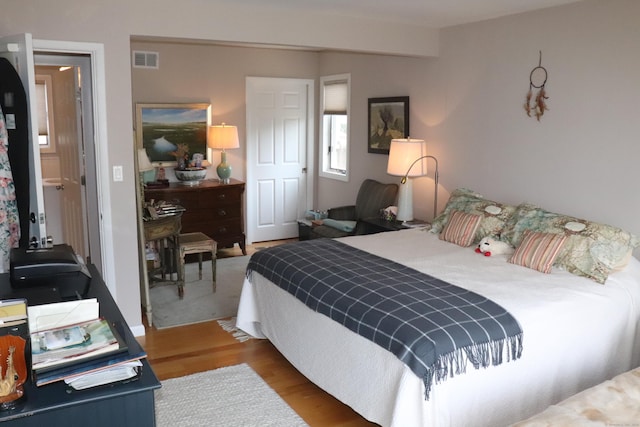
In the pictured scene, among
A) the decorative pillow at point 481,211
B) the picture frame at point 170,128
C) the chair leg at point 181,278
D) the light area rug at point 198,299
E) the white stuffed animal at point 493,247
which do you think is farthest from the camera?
the picture frame at point 170,128

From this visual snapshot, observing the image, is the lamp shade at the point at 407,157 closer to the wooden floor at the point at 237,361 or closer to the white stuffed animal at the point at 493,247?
the white stuffed animal at the point at 493,247

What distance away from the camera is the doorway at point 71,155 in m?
4.20

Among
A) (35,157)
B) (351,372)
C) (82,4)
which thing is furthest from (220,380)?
(82,4)

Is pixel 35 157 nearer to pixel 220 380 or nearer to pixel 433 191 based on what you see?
pixel 220 380

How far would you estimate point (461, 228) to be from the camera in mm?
4199

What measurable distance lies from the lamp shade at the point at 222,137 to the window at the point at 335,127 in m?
1.22

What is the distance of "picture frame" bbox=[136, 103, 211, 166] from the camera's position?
6.14 m

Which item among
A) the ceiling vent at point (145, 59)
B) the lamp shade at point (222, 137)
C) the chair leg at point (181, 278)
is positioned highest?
the ceiling vent at point (145, 59)

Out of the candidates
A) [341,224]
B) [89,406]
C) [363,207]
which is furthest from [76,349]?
[363,207]

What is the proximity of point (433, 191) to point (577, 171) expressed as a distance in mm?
1482

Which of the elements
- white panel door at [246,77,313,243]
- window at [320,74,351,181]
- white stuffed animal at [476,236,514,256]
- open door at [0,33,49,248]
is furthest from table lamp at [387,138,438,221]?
open door at [0,33,49,248]

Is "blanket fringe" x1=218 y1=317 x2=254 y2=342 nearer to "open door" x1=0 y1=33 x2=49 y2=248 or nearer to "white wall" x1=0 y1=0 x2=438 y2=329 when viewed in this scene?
"white wall" x1=0 y1=0 x2=438 y2=329

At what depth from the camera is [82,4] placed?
3666 mm

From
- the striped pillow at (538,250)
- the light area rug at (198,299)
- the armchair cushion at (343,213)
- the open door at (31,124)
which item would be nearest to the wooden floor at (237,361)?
the light area rug at (198,299)
